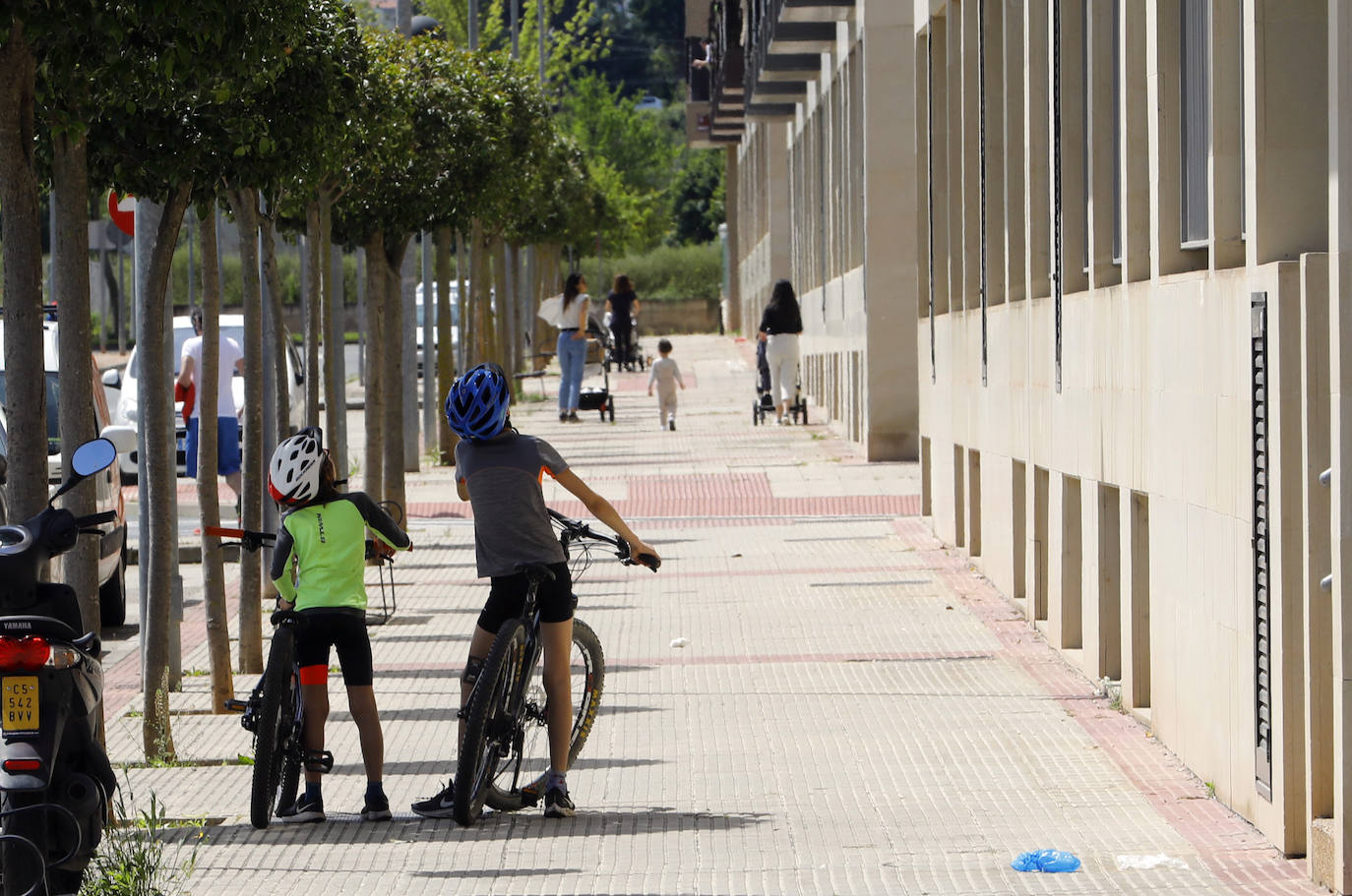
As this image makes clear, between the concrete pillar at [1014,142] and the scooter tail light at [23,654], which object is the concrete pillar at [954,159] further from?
the scooter tail light at [23,654]

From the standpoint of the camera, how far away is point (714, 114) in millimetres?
51688

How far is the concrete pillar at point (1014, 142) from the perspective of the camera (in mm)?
12781

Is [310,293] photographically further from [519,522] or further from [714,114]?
[714,114]

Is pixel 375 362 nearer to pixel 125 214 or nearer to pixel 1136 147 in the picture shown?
pixel 125 214

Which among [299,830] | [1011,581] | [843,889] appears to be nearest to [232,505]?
[1011,581]

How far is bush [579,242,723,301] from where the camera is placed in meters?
90.6

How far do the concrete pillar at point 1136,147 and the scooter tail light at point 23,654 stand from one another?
546 cm

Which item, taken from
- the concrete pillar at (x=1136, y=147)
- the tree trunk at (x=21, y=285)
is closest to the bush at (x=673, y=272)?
the concrete pillar at (x=1136, y=147)

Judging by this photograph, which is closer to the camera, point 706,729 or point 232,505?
point 706,729

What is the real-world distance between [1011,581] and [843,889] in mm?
6723

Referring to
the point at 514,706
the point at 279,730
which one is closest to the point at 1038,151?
the point at 514,706

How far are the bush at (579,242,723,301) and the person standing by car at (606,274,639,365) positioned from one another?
137ft

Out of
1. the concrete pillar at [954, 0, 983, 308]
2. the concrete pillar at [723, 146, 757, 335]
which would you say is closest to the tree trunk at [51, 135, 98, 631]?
the concrete pillar at [954, 0, 983, 308]

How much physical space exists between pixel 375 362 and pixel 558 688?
32.2 ft
